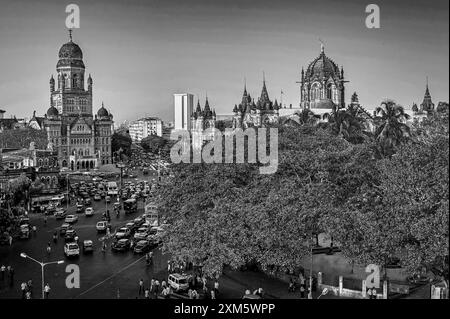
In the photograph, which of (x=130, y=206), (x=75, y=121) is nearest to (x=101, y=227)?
(x=130, y=206)

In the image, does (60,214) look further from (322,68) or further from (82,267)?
(322,68)

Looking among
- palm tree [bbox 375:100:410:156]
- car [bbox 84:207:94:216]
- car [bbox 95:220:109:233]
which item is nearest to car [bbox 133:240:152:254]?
car [bbox 95:220:109:233]

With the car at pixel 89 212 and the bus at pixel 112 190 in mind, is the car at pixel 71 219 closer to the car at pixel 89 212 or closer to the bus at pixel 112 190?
the car at pixel 89 212

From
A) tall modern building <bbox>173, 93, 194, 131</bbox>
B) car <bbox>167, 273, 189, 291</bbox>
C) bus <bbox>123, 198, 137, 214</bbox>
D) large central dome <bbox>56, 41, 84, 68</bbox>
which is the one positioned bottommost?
car <bbox>167, 273, 189, 291</bbox>

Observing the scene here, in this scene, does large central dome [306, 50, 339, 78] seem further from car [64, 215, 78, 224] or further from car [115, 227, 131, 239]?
car [115, 227, 131, 239]

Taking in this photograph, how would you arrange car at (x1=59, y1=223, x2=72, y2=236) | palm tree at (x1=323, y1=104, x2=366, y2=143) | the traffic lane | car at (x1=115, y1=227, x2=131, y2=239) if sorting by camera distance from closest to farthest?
the traffic lane
car at (x1=115, y1=227, x2=131, y2=239)
car at (x1=59, y1=223, x2=72, y2=236)
palm tree at (x1=323, y1=104, x2=366, y2=143)

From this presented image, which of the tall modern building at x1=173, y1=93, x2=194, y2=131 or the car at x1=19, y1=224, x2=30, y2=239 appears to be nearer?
the car at x1=19, y1=224, x2=30, y2=239

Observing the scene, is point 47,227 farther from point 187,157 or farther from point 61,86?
point 61,86
